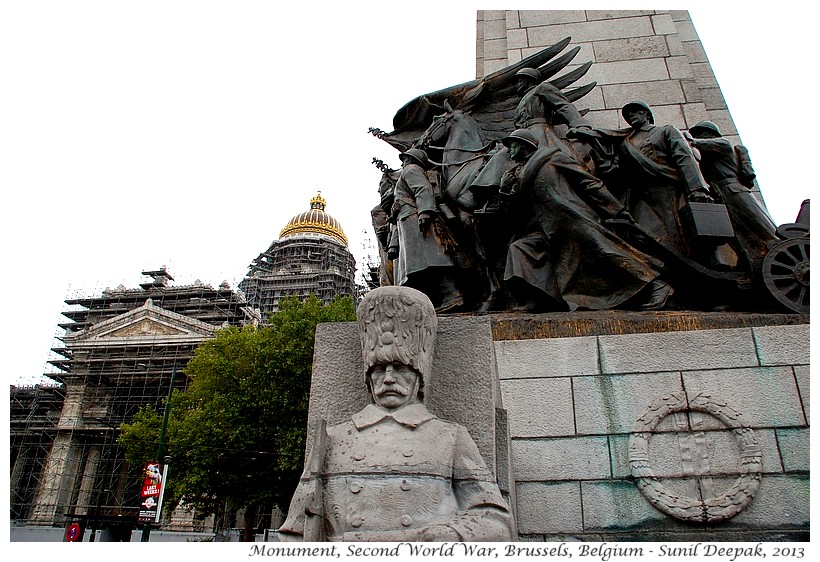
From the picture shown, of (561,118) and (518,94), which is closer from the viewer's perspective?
(561,118)

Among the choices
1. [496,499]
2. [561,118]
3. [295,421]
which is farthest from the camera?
[295,421]

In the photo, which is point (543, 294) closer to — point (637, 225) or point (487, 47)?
point (637, 225)

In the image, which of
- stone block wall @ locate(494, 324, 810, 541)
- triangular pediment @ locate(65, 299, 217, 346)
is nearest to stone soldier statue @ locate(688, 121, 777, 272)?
stone block wall @ locate(494, 324, 810, 541)

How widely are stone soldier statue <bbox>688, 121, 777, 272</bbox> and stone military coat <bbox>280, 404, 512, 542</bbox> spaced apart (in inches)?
156

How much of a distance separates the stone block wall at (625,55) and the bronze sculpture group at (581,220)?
3.96 ft

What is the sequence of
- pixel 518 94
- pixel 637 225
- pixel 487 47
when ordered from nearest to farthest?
1. pixel 637 225
2. pixel 518 94
3. pixel 487 47

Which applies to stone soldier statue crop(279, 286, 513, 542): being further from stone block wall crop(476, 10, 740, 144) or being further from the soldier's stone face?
stone block wall crop(476, 10, 740, 144)

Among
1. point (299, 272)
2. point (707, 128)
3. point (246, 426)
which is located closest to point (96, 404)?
point (299, 272)

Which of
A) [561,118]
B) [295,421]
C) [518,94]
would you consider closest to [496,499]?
[561,118]

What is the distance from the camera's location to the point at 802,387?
190 inches

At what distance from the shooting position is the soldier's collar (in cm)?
372

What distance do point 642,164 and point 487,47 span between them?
4.81m

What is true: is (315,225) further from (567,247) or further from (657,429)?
(657,429)

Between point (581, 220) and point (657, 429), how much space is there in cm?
211
